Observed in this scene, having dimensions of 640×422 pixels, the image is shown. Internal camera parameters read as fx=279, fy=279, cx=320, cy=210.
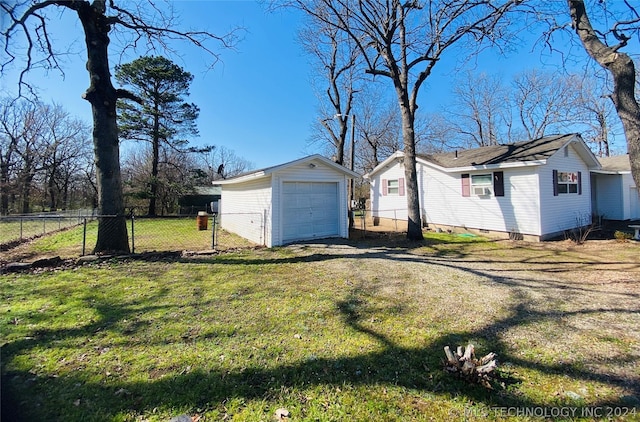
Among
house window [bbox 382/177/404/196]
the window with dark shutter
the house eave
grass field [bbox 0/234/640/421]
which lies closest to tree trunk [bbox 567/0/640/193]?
grass field [bbox 0/234/640/421]

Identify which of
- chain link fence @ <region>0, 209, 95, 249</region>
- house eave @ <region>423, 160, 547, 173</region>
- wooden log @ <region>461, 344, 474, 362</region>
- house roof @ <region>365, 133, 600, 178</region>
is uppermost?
house roof @ <region>365, 133, 600, 178</region>

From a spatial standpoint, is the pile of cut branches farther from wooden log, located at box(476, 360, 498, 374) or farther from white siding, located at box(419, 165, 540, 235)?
white siding, located at box(419, 165, 540, 235)

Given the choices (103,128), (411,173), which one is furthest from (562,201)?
(103,128)

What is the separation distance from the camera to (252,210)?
10.8 meters

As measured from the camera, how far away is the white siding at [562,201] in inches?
406

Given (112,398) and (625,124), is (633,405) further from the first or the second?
(625,124)

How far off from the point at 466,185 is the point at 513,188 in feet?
5.93

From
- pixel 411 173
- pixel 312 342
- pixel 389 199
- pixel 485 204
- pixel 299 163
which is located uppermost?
pixel 299 163

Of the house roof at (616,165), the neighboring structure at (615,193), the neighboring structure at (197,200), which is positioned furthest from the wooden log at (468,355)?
the neighboring structure at (197,200)

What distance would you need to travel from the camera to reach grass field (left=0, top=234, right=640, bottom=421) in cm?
228

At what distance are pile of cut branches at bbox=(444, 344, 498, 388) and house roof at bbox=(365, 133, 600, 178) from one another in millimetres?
9828

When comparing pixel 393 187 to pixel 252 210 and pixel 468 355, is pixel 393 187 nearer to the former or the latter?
Answer: pixel 252 210

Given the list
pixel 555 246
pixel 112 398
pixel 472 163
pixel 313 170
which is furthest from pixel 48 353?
pixel 472 163

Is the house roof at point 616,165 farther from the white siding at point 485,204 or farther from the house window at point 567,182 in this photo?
the white siding at point 485,204
